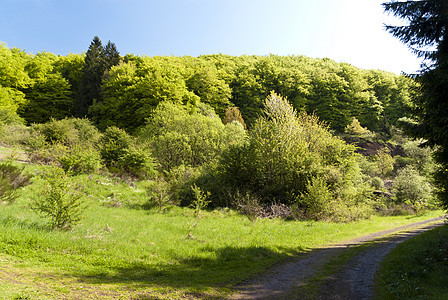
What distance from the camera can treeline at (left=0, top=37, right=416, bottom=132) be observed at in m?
43.2

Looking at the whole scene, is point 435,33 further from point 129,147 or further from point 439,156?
point 129,147

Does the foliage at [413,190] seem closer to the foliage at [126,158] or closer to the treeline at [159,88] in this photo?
the treeline at [159,88]

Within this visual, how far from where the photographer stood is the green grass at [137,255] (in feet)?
17.7

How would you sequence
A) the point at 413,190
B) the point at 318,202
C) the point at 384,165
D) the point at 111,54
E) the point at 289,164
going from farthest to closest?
the point at 111,54
the point at 384,165
the point at 413,190
the point at 289,164
the point at 318,202

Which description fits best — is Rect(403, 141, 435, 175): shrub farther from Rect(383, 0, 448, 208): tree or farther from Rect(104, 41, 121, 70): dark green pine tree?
Rect(104, 41, 121, 70): dark green pine tree

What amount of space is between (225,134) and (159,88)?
17.0 metres

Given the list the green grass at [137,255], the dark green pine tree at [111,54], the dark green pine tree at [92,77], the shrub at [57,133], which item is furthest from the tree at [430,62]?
the dark green pine tree at [111,54]

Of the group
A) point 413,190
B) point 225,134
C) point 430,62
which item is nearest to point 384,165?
point 413,190

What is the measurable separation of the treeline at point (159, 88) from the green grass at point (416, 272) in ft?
119

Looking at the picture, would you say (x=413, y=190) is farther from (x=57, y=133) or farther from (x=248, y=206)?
(x=57, y=133)

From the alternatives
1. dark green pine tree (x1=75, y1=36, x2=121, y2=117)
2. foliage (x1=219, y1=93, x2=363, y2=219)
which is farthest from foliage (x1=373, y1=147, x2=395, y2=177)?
dark green pine tree (x1=75, y1=36, x2=121, y2=117)

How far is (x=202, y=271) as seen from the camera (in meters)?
7.52

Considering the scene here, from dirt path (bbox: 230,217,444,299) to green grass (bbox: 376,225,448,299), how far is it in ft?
1.19

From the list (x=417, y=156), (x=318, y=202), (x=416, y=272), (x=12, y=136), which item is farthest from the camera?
(x=417, y=156)
